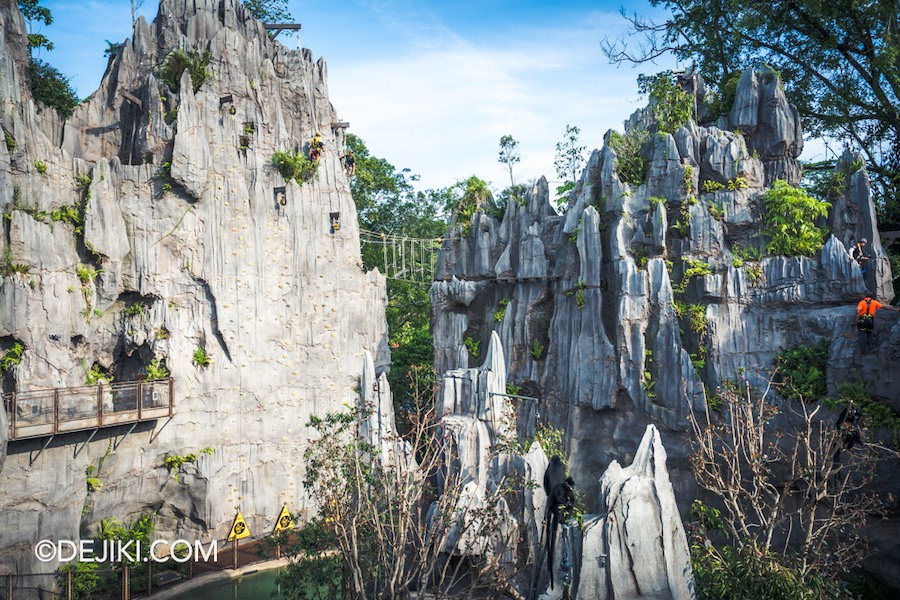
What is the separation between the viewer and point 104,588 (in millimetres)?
17469

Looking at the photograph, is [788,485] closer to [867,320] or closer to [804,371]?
[867,320]

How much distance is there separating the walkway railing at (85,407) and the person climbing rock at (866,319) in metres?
17.2

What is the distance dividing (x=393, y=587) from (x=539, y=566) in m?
2.85

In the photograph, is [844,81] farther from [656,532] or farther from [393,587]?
[393,587]

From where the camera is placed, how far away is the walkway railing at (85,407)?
16.6m

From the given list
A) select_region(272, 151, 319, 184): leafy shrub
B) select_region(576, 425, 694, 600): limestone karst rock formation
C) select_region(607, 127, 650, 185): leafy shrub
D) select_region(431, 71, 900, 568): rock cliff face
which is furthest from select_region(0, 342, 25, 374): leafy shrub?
select_region(607, 127, 650, 185): leafy shrub

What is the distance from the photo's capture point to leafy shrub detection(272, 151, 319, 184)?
23516 mm

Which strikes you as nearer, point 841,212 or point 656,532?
point 656,532

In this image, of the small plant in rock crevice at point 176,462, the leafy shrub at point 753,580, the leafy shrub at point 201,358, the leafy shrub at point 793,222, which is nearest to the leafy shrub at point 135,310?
the leafy shrub at point 201,358

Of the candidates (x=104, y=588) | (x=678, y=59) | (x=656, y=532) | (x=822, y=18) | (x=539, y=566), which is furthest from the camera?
(x=678, y=59)

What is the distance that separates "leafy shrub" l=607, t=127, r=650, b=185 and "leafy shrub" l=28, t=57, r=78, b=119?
16407 mm

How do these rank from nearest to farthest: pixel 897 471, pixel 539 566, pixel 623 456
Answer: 1. pixel 539 566
2. pixel 897 471
3. pixel 623 456

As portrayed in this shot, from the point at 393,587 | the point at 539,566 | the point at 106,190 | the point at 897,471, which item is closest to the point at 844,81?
the point at 897,471

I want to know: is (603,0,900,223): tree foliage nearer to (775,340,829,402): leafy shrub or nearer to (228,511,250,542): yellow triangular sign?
(775,340,829,402): leafy shrub
